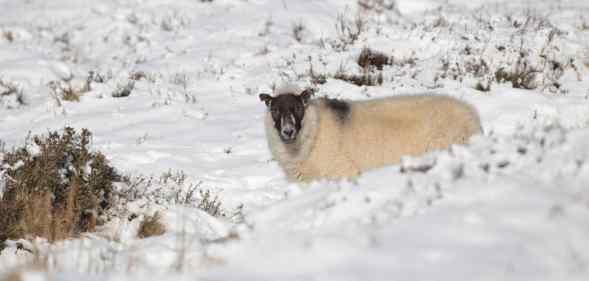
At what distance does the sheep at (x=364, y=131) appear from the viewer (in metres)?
6.39

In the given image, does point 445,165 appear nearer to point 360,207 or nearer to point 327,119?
point 360,207

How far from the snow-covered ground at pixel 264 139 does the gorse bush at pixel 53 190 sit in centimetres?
24

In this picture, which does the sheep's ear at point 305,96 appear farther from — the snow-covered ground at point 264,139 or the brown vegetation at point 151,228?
the brown vegetation at point 151,228

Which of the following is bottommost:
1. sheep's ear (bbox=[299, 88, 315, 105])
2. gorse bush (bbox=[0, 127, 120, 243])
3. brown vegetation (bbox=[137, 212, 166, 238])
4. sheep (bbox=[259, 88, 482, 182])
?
brown vegetation (bbox=[137, 212, 166, 238])

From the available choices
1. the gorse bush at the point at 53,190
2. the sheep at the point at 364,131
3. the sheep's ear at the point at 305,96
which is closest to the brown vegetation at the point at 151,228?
the gorse bush at the point at 53,190

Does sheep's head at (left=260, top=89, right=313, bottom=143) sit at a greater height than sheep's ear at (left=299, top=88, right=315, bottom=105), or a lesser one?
lesser

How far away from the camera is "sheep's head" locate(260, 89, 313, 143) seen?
20.1 ft

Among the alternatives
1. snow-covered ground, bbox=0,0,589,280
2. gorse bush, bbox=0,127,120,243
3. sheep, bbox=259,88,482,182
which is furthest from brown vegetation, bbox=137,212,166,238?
sheep, bbox=259,88,482,182

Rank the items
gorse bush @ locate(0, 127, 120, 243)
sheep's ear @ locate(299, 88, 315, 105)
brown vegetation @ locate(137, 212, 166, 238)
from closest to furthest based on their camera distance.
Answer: gorse bush @ locate(0, 127, 120, 243), brown vegetation @ locate(137, 212, 166, 238), sheep's ear @ locate(299, 88, 315, 105)

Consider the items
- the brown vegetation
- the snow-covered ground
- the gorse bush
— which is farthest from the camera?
the brown vegetation

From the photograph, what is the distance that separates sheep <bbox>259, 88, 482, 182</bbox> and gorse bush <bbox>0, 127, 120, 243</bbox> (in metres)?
1.77

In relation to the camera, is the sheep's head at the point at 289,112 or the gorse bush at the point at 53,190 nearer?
the gorse bush at the point at 53,190

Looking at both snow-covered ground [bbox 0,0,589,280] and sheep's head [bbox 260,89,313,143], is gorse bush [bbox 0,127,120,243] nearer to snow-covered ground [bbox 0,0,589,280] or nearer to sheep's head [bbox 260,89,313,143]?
snow-covered ground [bbox 0,0,589,280]

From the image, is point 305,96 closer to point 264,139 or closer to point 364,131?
point 364,131
